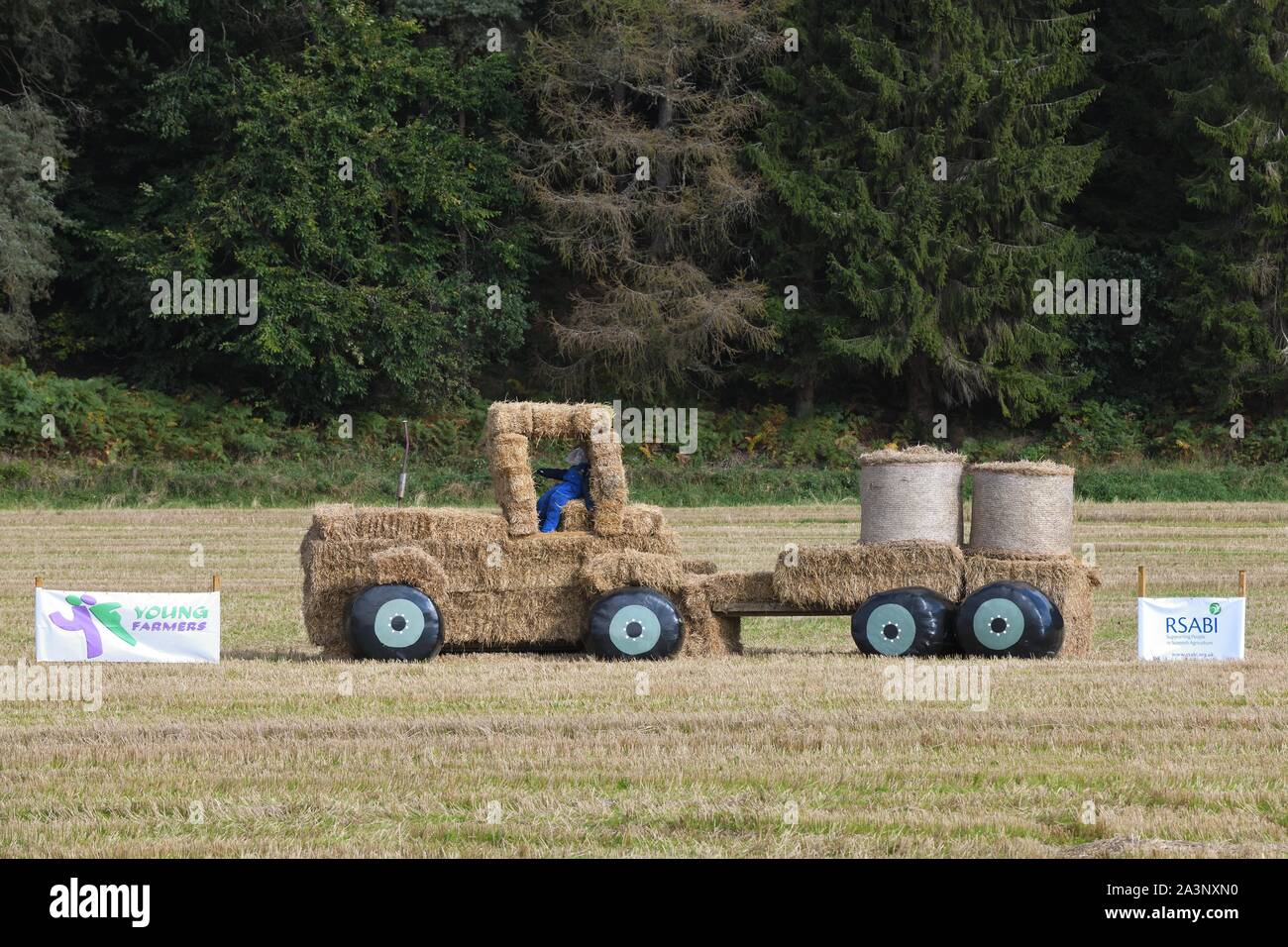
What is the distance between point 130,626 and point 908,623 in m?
6.45

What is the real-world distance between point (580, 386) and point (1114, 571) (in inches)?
699

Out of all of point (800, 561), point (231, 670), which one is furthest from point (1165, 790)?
point (231, 670)

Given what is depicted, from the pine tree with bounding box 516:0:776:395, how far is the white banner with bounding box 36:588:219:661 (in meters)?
22.6

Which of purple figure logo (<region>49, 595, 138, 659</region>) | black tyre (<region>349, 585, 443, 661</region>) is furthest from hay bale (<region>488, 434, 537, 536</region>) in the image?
purple figure logo (<region>49, 595, 138, 659</region>)

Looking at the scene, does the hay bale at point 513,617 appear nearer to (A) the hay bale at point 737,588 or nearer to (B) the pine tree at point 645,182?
(A) the hay bale at point 737,588

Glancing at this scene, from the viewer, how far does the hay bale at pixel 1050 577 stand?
14.1 m

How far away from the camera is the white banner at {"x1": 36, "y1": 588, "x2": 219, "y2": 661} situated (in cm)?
1401

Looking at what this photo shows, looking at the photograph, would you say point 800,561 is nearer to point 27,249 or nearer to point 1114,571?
point 1114,571

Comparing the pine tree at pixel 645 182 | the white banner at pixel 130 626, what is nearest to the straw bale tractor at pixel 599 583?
the white banner at pixel 130 626

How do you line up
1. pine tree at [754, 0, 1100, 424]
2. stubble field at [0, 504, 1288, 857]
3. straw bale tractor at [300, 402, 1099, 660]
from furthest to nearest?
pine tree at [754, 0, 1100, 424] < straw bale tractor at [300, 402, 1099, 660] < stubble field at [0, 504, 1288, 857]

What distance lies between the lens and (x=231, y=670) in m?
13.5

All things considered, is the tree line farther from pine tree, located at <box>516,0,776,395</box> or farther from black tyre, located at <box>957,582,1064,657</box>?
black tyre, located at <box>957,582,1064,657</box>

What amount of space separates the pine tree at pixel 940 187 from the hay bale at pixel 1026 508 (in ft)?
74.2

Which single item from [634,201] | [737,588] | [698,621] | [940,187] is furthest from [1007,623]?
[940,187]
